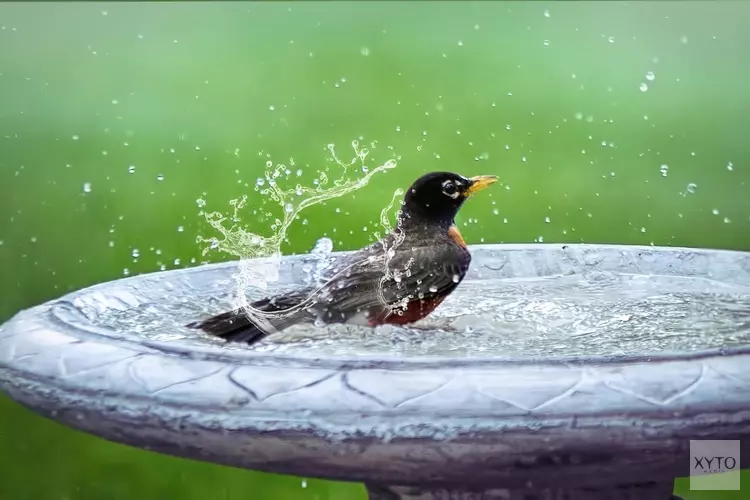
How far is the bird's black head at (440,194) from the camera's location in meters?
2.54

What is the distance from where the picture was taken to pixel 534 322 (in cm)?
232

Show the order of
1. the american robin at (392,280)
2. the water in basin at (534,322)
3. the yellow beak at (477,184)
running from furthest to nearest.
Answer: the yellow beak at (477,184) → the american robin at (392,280) → the water in basin at (534,322)

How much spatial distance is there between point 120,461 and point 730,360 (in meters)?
3.94

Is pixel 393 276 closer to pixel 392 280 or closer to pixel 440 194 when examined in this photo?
pixel 392 280

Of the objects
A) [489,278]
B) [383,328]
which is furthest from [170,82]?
[383,328]

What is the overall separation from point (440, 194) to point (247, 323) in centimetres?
69

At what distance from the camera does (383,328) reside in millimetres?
2277

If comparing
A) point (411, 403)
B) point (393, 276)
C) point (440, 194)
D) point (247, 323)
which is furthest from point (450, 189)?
point (411, 403)

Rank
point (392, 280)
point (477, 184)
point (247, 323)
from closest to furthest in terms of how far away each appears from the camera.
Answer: point (247, 323) → point (392, 280) → point (477, 184)

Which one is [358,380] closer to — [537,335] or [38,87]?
[537,335]

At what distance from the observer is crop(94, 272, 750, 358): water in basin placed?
1999 millimetres

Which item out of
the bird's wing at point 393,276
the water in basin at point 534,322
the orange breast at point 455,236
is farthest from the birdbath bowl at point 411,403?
the orange breast at point 455,236

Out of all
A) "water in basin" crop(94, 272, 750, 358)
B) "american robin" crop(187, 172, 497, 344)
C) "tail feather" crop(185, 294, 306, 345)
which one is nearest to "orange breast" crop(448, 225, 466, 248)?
"american robin" crop(187, 172, 497, 344)

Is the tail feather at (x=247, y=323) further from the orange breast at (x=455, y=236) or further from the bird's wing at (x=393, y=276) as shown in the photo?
the orange breast at (x=455, y=236)
